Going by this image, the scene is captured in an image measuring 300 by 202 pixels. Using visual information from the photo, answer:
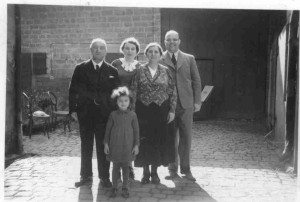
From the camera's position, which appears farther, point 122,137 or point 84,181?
point 84,181

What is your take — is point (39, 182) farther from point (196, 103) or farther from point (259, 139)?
point (259, 139)

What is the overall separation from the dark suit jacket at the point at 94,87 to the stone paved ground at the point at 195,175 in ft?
3.33

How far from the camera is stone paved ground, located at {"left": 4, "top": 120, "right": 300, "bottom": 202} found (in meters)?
4.38

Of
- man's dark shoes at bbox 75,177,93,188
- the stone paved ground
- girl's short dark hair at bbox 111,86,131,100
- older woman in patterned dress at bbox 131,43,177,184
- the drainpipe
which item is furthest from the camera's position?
the drainpipe

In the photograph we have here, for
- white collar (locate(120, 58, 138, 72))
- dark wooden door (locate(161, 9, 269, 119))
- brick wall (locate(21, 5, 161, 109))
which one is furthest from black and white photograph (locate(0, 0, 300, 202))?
brick wall (locate(21, 5, 161, 109))

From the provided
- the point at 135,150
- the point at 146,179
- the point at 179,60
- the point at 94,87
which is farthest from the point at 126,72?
the point at 146,179

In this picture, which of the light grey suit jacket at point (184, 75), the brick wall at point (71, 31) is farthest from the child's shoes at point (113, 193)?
the brick wall at point (71, 31)

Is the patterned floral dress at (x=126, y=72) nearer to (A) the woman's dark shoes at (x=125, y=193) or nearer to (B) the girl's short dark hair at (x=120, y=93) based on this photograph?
(B) the girl's short dark hair at (x=120, y=93)

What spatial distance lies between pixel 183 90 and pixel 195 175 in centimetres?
123

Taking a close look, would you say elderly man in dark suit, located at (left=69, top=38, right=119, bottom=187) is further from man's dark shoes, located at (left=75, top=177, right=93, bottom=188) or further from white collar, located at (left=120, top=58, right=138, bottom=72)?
white collar, located at (left=120, top=58, right=138, bottom=72)

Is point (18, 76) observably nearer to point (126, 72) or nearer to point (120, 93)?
point (126, 72)

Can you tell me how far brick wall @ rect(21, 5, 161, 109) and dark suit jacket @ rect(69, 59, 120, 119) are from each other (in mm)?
6146

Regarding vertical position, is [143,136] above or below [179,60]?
below

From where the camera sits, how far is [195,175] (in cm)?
526
